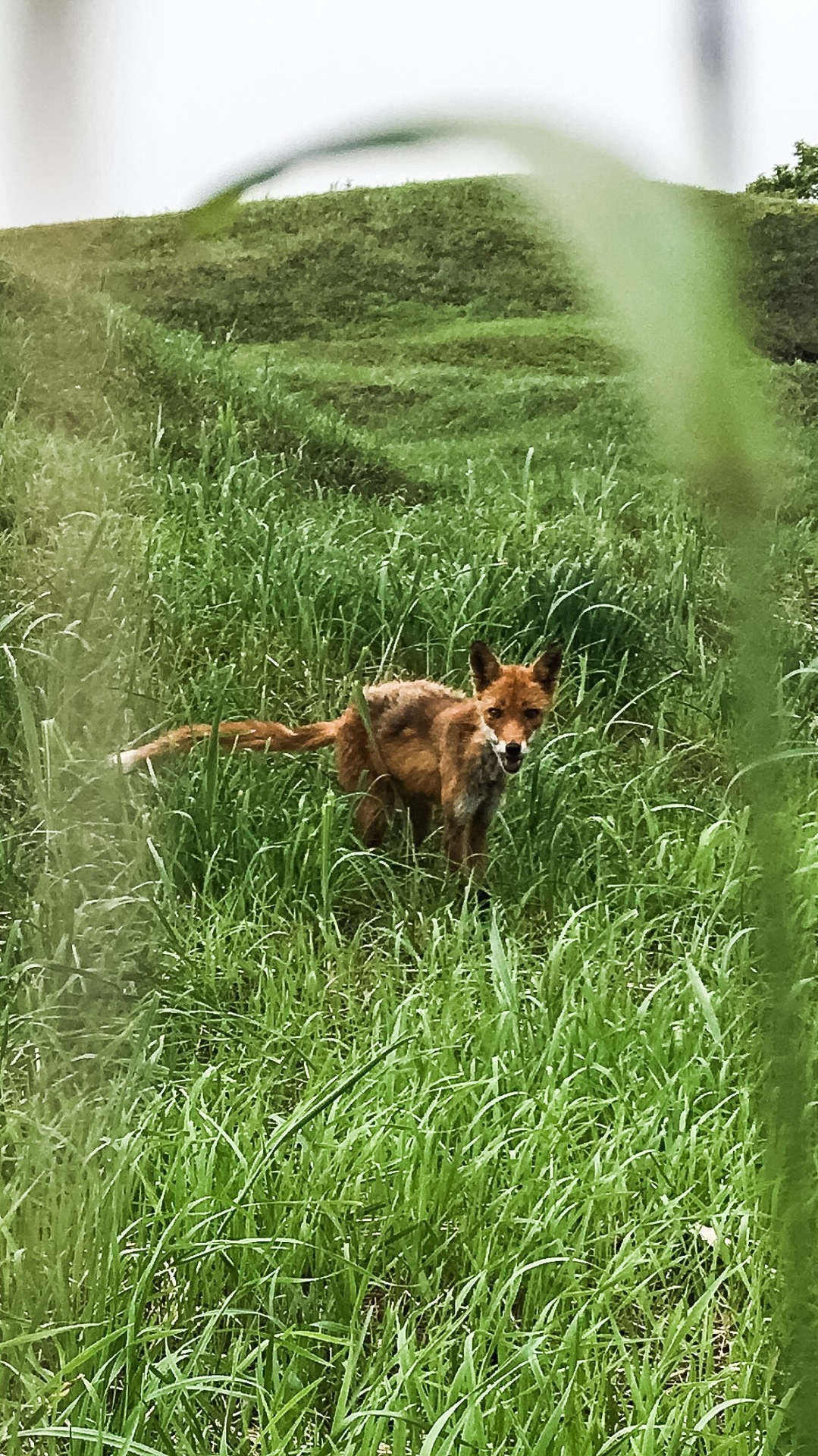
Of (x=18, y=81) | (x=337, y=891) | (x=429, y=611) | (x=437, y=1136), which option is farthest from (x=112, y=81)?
(x=437, y=1136)

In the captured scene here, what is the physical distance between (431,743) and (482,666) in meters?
0.05

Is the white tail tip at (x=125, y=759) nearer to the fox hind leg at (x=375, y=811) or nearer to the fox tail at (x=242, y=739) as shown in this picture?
the fox tail at (x=242, y=739)

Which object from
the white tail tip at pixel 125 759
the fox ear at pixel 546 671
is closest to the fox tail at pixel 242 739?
the white tail tip at pixel 125 759

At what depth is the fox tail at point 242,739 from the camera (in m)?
0.57

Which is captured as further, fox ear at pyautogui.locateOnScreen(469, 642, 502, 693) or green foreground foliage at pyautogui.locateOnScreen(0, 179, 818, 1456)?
fox ear at pyautogui.locateOnScreen(469, 642, 502, 693)

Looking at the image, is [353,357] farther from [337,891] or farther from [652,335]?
[652,335]

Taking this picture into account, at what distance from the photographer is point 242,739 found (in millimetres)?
572

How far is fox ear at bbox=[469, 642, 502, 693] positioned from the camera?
0.57 metres

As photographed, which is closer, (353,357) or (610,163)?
(610,163)

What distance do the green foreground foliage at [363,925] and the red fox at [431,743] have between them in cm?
1

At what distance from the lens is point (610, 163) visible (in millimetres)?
131

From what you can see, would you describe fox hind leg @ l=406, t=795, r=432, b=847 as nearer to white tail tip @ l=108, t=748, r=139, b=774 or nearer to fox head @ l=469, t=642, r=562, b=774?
fox head @ l=469, t=642, r=562, b=774

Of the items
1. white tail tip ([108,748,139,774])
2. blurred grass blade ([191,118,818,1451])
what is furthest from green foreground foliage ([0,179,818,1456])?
blurred grass blade ([191,118,818,1451])

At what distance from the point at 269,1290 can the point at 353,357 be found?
47 cm
